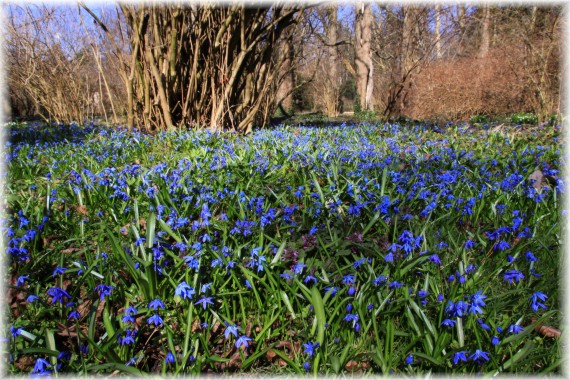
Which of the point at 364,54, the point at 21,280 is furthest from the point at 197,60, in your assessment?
the point at 364,54

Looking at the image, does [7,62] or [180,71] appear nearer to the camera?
[180,71]

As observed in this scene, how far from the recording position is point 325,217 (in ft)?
8.37

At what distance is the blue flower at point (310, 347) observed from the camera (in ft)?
5.02

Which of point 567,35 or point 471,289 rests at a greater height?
point 567,35

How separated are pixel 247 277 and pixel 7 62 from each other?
32.4 feet

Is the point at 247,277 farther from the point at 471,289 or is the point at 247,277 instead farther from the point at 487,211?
the point at 487,211

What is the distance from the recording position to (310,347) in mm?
1531

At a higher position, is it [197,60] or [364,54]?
[364,54]

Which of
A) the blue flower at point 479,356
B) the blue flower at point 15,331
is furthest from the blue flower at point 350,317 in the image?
the blue flower at point 15,331

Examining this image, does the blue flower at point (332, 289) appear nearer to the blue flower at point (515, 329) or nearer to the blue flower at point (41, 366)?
the blue flower at point (515, 329)

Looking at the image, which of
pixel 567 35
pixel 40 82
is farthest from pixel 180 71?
pixel 567 35

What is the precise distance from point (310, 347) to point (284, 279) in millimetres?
476

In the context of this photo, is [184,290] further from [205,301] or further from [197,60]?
[197,60]

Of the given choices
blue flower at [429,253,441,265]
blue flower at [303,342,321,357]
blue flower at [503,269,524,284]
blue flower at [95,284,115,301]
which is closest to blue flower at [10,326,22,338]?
blue flower at [95,284,115,301]
